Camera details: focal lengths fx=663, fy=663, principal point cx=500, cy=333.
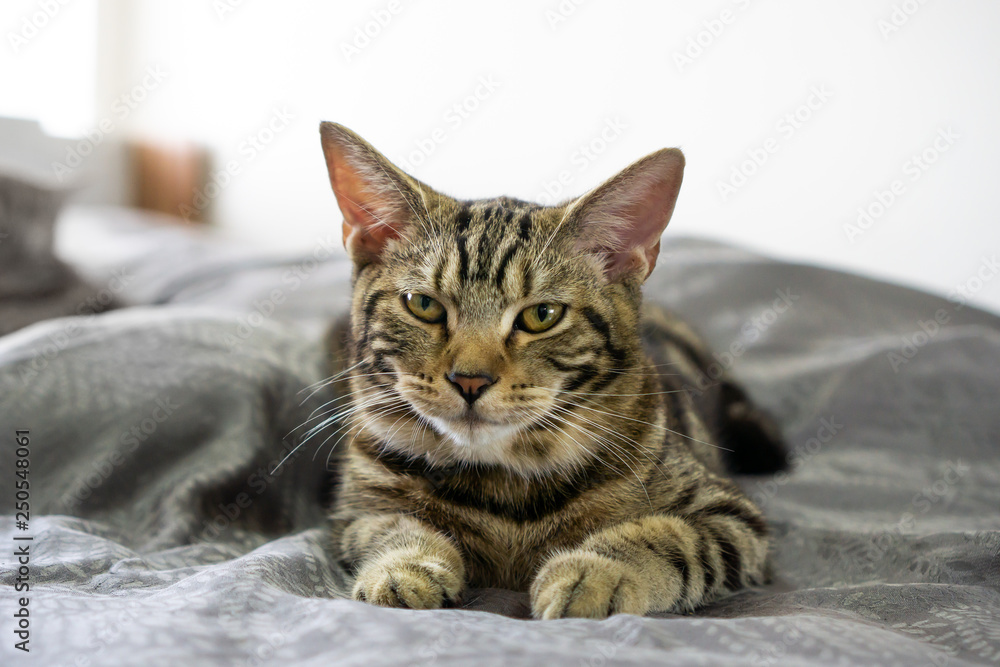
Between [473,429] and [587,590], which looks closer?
[587,590]

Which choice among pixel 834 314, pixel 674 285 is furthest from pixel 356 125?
pixel 834 314

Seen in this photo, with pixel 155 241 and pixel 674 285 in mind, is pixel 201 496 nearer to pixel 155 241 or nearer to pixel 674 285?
pixel 674 285

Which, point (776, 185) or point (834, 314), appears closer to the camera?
point (834, 314)

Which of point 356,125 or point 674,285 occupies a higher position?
point 356,125

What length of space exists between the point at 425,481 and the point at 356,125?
298 cm

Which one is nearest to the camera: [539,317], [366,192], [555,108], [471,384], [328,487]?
[471,384]

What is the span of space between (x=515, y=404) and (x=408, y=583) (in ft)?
0.91

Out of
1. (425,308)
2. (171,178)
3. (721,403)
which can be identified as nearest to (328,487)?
(425,308)

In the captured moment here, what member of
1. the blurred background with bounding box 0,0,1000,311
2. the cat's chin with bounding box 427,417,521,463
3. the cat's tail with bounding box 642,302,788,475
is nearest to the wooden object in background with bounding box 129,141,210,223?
the blurred background with bounding box 0,0,1000,311

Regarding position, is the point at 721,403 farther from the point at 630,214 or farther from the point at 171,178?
the point at 171,178

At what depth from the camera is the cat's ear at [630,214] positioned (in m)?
1.07

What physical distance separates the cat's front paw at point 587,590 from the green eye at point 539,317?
13.6 inches

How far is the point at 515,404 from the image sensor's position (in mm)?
945

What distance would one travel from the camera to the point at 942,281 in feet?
8.05
